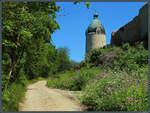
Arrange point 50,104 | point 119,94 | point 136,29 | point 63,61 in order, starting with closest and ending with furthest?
point 119,94, point 50,104, point 136,29, point 63,61

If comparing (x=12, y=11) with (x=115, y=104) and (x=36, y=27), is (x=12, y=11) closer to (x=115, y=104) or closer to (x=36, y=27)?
(x=36, y=27)

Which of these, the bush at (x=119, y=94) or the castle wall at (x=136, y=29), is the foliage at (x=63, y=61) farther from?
the bush at (x=119, y=94)

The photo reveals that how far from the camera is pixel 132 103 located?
13.3 ft

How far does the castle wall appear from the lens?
43.5 feet

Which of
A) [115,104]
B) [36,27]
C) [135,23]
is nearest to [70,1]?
[36,27]

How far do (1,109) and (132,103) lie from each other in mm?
2638

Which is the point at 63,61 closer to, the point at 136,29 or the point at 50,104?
the point at 136,29

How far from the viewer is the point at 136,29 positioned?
47.7 ft

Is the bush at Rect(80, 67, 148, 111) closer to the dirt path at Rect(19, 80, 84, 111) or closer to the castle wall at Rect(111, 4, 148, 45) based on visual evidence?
the dirt path at Rect(19, 80, 84, 111)

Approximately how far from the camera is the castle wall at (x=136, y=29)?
13272 millimetres

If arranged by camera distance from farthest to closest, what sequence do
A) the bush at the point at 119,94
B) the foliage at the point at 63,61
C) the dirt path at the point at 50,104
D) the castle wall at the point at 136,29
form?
the foliage at the point at 63,61 < the castle wall at the point at 136,29 < the dirt path at the point at 50,104 < the bush at the point at 119,94

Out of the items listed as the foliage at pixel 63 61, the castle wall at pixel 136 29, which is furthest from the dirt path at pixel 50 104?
the foliage at pixel 63 61

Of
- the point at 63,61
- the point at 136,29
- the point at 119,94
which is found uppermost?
the point at 136,29

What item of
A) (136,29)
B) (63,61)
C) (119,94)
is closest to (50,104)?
(119,94)
